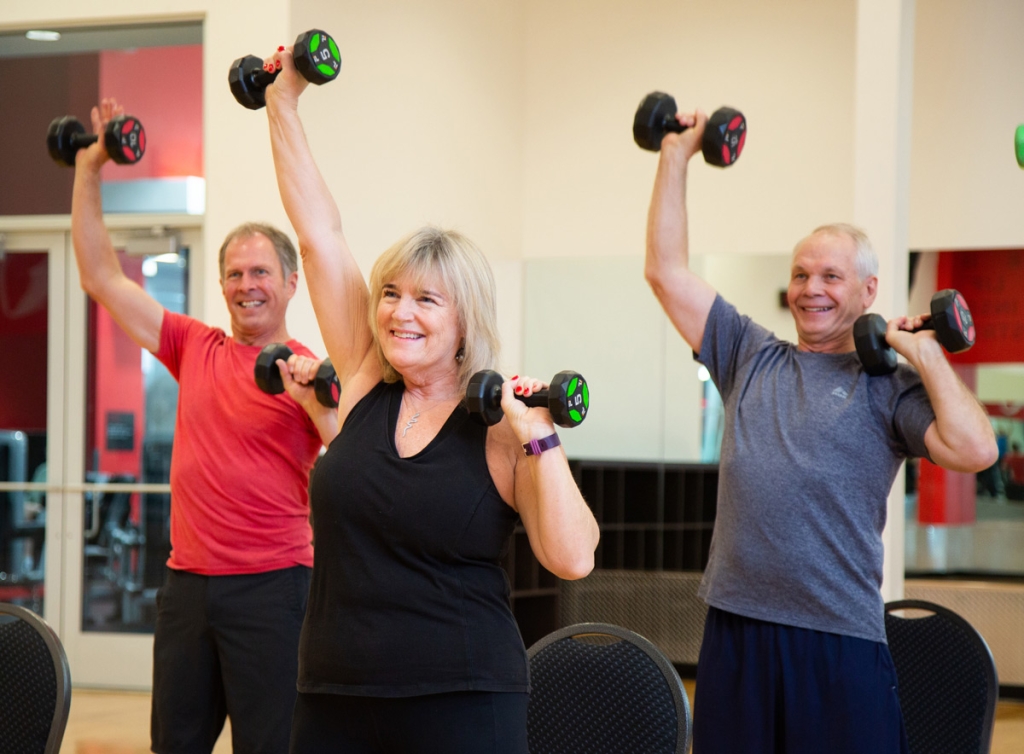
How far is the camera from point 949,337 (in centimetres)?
205

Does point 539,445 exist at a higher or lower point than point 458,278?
lower

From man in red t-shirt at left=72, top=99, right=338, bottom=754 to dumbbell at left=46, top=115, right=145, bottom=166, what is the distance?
0.32ft

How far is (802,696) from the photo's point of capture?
1977mm

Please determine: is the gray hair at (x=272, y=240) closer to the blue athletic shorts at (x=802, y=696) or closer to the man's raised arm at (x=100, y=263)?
the man's raised arm at (x=100, y=263)

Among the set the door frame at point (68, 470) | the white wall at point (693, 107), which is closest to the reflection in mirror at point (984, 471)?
the white wall at point (693, 107)

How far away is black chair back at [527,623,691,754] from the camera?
1751 mm

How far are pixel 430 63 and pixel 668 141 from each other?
9.48 ft

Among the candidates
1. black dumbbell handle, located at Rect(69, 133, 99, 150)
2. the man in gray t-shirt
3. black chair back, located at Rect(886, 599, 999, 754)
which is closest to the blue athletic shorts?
the man in gray t-shirt

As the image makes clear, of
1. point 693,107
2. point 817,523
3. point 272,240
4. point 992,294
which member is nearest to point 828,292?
point 817,523

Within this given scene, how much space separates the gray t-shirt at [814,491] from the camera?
6.55 feet

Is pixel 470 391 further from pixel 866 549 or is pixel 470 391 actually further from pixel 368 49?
pixel 368 49

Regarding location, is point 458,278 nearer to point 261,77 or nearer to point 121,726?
point 261,77

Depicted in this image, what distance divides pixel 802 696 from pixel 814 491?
1.20 ft

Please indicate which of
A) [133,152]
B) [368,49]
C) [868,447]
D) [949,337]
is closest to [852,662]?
[868,447]
